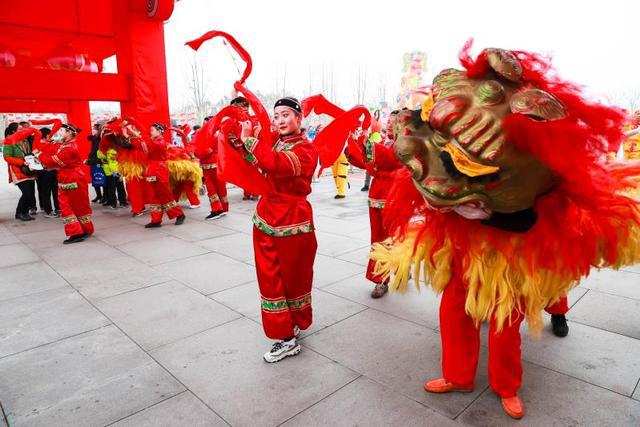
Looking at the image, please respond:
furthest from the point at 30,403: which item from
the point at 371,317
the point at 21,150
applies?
the point at 21,150

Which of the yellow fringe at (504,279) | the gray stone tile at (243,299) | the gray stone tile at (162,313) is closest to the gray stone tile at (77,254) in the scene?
the gray stone tile at (162,313)

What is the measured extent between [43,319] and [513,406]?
3.43m

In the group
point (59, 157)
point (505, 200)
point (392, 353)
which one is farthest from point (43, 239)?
point (505, 200)

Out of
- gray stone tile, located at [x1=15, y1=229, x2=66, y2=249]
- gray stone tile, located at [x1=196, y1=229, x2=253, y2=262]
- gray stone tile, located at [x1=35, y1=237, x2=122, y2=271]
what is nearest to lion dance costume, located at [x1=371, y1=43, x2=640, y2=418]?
gray stone tile, located at [x1=196, y1=229, x2=253, y2=262]

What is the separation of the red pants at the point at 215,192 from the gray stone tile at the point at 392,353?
464 centimetres

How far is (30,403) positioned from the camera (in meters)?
2.35


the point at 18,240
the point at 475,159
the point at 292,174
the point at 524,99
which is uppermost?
the point at 524,99

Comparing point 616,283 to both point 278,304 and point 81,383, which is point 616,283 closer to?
point 278,304

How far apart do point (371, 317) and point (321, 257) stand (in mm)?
1751

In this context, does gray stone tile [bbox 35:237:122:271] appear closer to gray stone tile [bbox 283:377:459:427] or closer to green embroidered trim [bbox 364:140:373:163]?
green embroidered trim [bbox 364:140:373:163]

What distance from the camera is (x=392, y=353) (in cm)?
279

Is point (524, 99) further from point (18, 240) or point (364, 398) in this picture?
point (18, 240)

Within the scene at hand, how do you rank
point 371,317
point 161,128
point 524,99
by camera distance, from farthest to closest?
1. point 161,128
2. point 371,317
3. point 524,99

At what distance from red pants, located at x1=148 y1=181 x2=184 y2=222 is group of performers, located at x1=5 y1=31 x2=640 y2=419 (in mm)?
4617
